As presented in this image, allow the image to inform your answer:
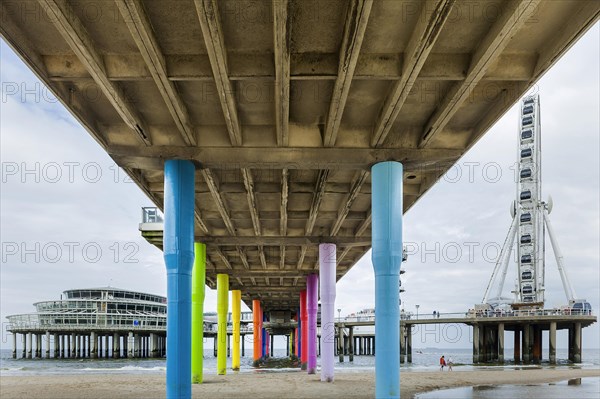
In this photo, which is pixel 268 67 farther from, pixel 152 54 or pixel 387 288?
pixel 387 288

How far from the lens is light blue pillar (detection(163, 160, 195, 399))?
15.4 meters

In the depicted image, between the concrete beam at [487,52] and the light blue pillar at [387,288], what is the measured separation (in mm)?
2438

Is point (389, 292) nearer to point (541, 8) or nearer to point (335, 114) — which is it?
point (335, 114)

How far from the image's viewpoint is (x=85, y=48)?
10781 millimetres

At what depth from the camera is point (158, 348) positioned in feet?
361

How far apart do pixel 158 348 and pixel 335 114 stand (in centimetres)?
10423

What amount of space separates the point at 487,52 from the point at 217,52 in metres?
5.09

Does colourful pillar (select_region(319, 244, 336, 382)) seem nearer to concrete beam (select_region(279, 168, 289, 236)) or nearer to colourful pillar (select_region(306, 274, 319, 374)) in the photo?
concrete beam (select_region(279, 168, 289, 236))

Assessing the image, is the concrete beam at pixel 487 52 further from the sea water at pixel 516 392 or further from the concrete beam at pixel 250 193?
the sea water at pixel 516 392

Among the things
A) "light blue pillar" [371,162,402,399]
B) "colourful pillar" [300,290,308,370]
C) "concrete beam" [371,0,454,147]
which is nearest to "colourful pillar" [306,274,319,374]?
"colourful pillar" [300,290,308,370]

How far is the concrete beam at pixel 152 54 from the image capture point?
9548 mm

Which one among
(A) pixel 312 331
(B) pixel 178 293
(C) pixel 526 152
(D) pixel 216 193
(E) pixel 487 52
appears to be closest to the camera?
(E) pixel 487 52

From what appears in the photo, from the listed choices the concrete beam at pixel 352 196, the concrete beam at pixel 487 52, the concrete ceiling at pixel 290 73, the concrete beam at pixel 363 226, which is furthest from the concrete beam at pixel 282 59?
the concrete beam at pixel 363 226

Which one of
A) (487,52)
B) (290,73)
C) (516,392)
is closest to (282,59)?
(290,73)
